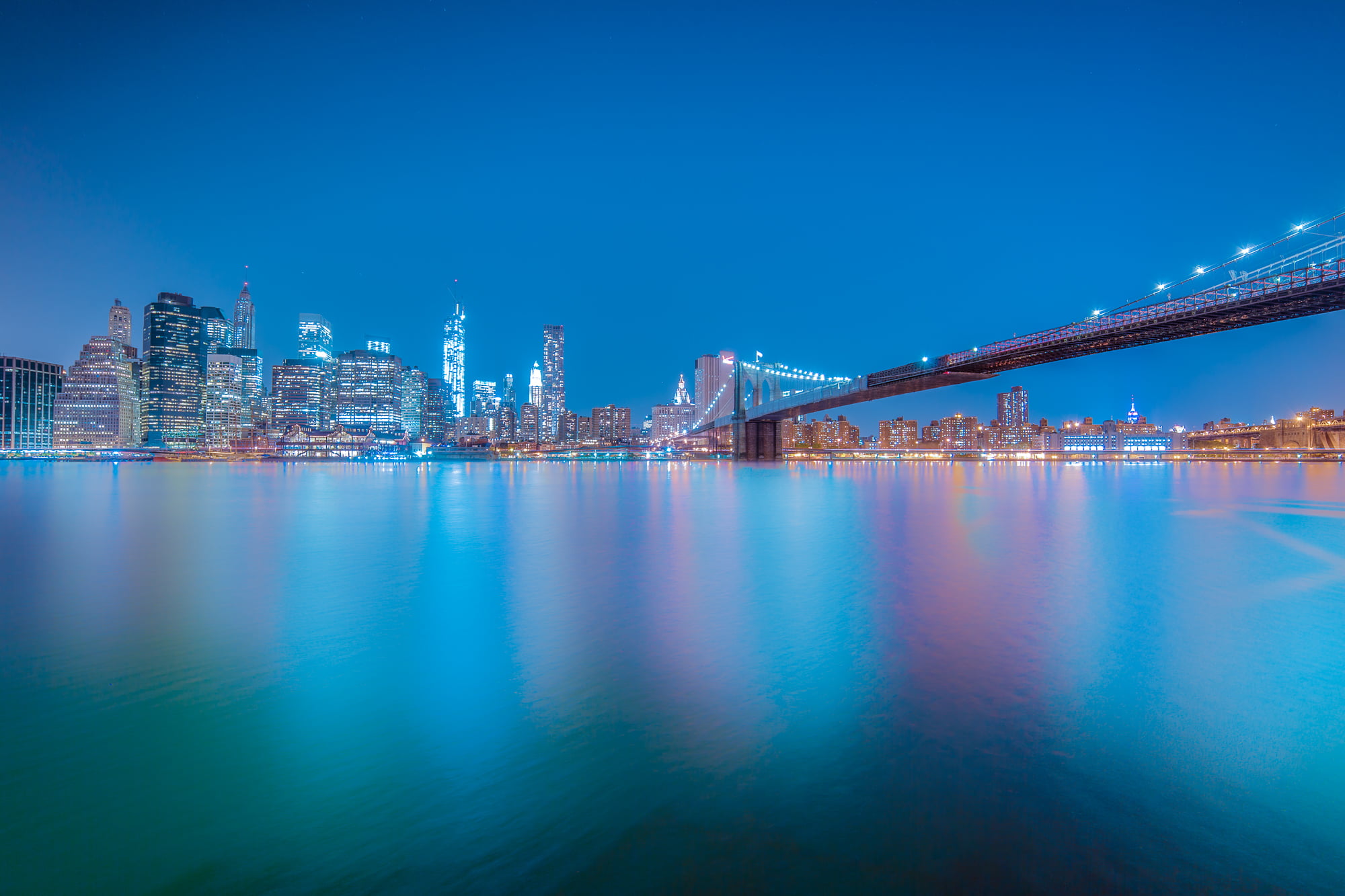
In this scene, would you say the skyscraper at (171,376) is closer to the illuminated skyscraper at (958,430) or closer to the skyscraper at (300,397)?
the skyscraper at (300,397)

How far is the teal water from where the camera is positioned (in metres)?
3.11

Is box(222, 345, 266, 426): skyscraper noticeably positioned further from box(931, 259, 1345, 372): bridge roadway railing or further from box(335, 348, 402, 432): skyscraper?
box(931, 259, 1345, 372): bridge roadway railing

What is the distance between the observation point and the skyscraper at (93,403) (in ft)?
438

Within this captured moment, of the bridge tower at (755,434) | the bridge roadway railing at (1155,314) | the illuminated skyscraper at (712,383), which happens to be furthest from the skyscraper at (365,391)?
the bridge roadway railing at (1155,314)

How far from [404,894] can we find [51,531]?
1967cm

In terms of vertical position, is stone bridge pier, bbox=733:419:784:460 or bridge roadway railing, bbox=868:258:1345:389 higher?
bridge roadway railing, bbox=868:258:1345:389

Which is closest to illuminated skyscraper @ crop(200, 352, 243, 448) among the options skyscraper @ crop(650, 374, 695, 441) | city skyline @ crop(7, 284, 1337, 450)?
city skyline @ crop(7, 284, 1337, 450)

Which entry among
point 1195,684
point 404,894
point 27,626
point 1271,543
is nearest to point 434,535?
point 27,626

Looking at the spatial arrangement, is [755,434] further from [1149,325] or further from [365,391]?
[365,391]

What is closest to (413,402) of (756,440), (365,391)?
(365,391)

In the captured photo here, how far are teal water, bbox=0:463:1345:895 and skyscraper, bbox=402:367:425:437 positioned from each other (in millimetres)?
185722

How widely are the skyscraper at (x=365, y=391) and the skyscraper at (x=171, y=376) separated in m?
32.8

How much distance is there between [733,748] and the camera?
14.1 feet

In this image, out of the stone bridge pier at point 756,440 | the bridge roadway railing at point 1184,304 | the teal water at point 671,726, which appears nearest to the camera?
the teal water at point 671,726
